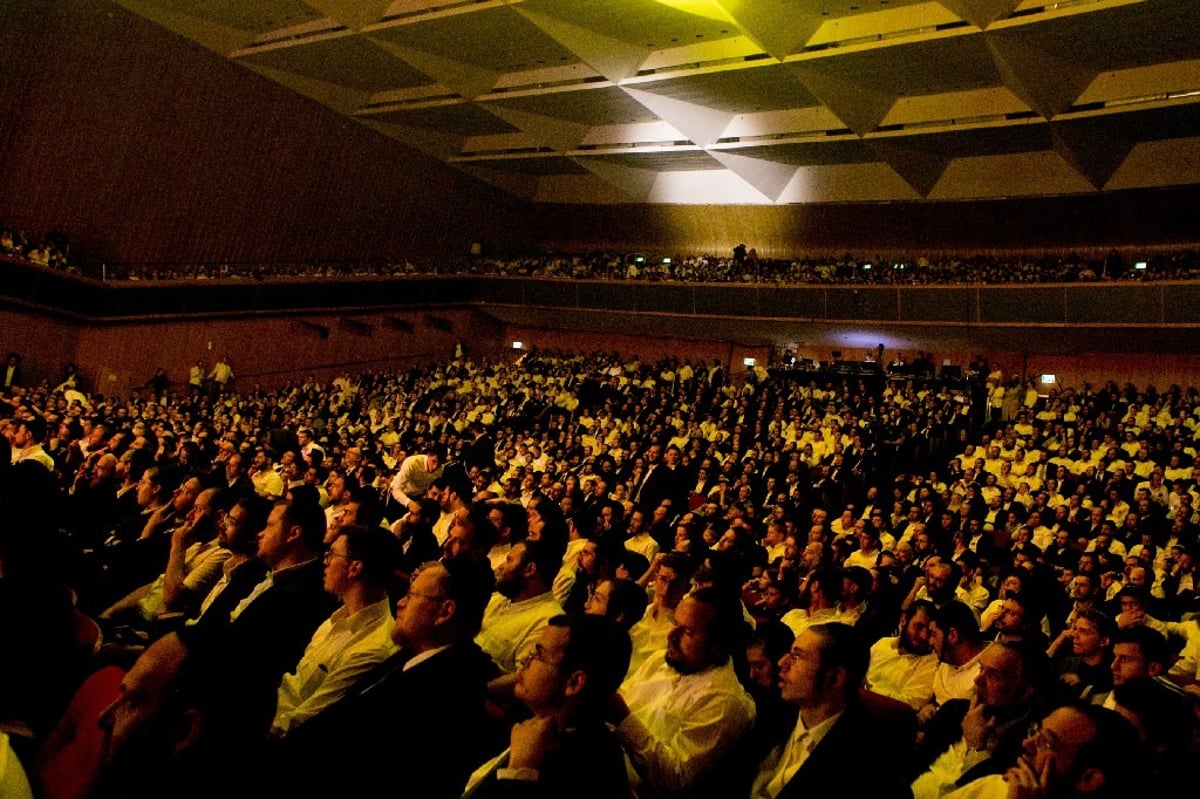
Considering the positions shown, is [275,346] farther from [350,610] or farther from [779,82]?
[350,610]

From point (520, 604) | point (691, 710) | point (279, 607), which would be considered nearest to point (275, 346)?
point (520, 604)

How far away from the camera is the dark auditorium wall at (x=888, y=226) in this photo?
11141 millimetres

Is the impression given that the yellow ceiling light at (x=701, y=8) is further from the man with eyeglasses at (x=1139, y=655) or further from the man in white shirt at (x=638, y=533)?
the man with eyeglasses at (x=1139, y=655)

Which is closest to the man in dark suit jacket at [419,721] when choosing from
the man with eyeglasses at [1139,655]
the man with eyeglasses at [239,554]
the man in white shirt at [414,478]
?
the man with eyeglasses at [239,554]

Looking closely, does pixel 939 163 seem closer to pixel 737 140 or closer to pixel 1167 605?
pixel 737 140

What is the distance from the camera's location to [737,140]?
1195 centimetres

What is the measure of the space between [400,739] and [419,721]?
35mm

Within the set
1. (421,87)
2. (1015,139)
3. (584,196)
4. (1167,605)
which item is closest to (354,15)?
(421,87)

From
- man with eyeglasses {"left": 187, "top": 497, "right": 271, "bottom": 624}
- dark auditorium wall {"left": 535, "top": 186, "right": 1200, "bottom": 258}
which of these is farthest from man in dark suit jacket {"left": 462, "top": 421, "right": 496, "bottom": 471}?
dark auditorium wall {"left": 535, "top": 186, "right": 1200, "bottom": 258}

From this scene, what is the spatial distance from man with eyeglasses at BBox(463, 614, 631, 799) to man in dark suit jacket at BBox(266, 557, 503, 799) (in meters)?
0.07

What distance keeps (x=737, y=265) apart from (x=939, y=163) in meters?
3.08

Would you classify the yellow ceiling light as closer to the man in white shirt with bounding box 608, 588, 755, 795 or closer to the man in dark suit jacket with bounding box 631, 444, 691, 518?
the man in dark suit jacket with bounding box 631, 444, 691, 518

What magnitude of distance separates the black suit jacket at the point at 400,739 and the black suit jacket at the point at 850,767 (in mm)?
486

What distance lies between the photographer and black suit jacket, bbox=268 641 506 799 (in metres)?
1.27
